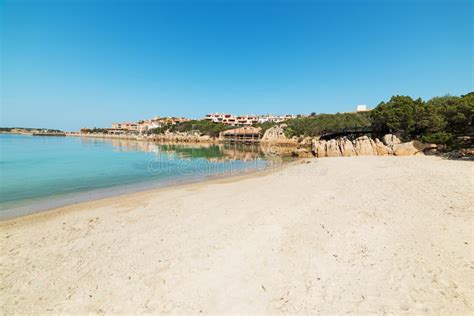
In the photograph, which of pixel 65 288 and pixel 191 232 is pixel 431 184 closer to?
pixel 191 232

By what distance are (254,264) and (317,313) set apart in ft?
5.16

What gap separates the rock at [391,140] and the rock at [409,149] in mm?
1216

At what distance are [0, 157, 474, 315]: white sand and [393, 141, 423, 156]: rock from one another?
14568 millimetres

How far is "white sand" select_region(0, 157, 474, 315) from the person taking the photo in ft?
11.9

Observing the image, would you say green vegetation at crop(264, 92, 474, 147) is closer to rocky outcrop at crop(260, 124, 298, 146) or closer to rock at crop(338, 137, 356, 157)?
rock at crop(338, 137, 356, 157)

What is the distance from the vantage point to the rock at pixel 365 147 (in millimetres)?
24109

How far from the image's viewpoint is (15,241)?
21.7 ft

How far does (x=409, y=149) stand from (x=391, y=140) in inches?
98.2

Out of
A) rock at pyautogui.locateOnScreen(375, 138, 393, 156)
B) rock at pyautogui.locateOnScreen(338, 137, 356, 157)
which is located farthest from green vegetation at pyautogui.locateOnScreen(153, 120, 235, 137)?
rock at pyautogui.locateOnScreen(375, 138, 393, 156)

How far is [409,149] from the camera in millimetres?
21188

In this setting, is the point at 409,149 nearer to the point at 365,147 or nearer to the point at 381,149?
the point at 381,149

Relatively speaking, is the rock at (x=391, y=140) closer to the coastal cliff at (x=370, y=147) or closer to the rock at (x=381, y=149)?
the coastal cliff at (x=370, y=147)

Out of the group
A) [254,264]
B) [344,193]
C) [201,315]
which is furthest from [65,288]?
[344,193]

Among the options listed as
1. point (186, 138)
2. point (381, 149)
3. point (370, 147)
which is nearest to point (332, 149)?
point (370, 147)
